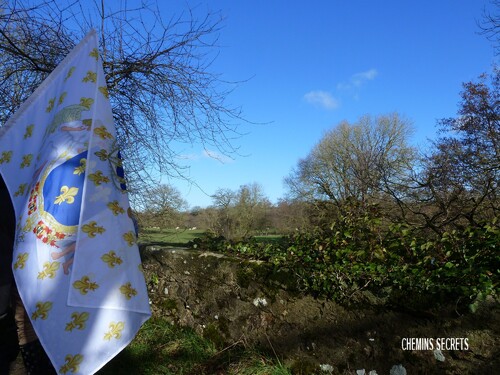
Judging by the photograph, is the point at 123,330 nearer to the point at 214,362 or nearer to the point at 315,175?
the point at 214,362

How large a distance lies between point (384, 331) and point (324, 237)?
105 cm

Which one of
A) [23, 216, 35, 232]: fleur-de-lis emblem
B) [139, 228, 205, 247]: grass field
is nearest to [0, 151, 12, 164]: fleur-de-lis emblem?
[23, 216, 35, 232]: fleur-de-lis emblem

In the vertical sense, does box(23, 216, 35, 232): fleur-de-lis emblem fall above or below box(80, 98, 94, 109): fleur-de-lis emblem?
below

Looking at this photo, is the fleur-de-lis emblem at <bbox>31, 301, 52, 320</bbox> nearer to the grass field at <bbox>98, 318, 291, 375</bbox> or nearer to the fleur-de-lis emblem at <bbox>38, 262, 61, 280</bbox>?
the fleur-de-lis emblem at <bbox>38, 262, 61, 280</bbox>

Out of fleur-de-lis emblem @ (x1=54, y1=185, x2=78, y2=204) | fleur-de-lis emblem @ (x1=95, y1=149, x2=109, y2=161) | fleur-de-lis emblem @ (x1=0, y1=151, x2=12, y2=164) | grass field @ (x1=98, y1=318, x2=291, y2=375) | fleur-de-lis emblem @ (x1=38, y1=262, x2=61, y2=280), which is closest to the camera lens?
fleur-de-lis emblem @ (x1=38, y1=262, x2=61, y2=280)

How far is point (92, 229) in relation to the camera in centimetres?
222

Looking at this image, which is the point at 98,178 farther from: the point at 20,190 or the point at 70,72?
the point at 70,72

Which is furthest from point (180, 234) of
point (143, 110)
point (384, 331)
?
point (384, 331)

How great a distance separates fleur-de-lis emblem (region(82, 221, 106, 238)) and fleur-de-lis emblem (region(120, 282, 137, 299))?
34 centimetres

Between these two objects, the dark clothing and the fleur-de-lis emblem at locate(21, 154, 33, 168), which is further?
the fleur-de-lis emblem at locate(21, 154, 33, 168)

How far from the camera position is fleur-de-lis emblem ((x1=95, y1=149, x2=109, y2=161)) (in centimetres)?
241

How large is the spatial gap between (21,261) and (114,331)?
695mm

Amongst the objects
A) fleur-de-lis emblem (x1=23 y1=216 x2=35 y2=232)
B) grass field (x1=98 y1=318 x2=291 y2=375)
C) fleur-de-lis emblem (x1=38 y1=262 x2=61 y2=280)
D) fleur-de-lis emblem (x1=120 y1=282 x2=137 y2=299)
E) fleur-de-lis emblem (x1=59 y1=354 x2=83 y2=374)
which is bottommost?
grass field (x1=98 y1=318 x2=291 y2=375)

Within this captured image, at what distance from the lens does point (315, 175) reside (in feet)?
105
